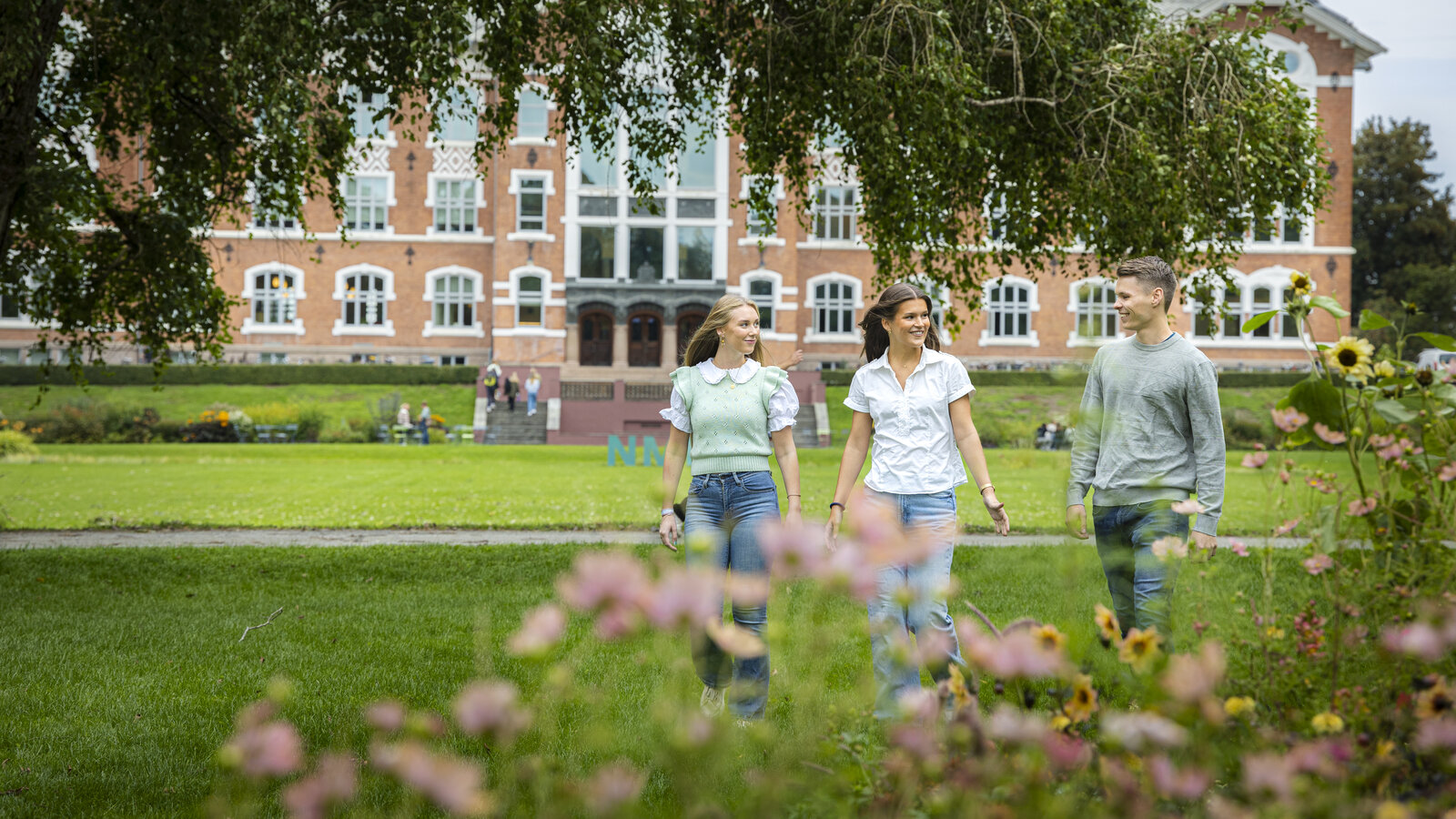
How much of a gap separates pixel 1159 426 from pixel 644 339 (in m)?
35.4

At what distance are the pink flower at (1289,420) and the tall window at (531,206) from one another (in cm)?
3617

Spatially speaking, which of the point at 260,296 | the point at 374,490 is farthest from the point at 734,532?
the point at 260,296

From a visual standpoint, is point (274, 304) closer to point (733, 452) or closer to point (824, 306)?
point (824, 306)

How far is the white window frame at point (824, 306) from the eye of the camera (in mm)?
38406

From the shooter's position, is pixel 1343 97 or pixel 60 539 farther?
pixel 1343 97

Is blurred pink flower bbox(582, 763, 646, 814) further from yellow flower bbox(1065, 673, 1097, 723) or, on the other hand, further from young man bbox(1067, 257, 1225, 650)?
young man bbox(1067, 257, 1225, 650)

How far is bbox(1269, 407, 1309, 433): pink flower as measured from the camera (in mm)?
2152

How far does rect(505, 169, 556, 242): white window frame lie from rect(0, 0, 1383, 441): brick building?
7cm

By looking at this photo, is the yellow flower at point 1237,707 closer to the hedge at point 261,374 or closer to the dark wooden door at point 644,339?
the hedge at point 261,374

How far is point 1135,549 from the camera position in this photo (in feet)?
13.1

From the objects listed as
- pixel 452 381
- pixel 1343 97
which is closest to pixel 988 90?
pixel 452 381

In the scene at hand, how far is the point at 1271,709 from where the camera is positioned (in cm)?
193

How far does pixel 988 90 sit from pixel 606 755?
19.3 feet

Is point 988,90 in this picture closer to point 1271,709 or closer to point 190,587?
point 1271,709
